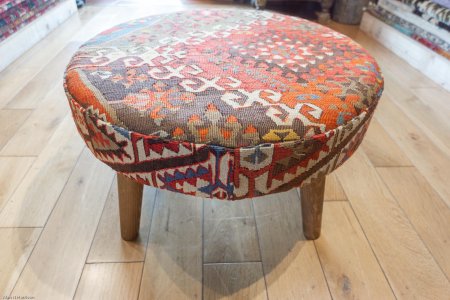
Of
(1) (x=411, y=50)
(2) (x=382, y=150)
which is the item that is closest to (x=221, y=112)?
(2) (x=382, y=150)

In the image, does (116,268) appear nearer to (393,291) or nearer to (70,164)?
(70,164)

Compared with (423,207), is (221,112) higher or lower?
higher

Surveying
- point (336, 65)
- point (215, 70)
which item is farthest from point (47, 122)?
point (336, 65)

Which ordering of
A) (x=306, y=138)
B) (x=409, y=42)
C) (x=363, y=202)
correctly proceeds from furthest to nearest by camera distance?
(x=409, y=42), (x=363, y=202), (x=306, y=138)

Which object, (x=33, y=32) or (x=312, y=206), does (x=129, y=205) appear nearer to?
(x=312, y=206)

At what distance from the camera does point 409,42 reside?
1.69 metres

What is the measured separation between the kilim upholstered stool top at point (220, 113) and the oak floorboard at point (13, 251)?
0.70 feet

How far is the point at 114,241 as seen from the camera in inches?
28.6

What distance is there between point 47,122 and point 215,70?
2.54ft

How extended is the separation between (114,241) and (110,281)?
0.10m

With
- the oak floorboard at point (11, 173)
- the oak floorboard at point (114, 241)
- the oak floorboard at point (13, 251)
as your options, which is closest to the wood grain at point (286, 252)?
the oak floorboard at point (114, 241)

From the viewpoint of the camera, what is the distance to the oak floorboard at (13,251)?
0.64 m

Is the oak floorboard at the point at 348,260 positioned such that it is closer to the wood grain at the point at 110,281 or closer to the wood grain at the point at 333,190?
the wood grain at the point at 333,190

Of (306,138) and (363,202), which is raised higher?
(306,138)
